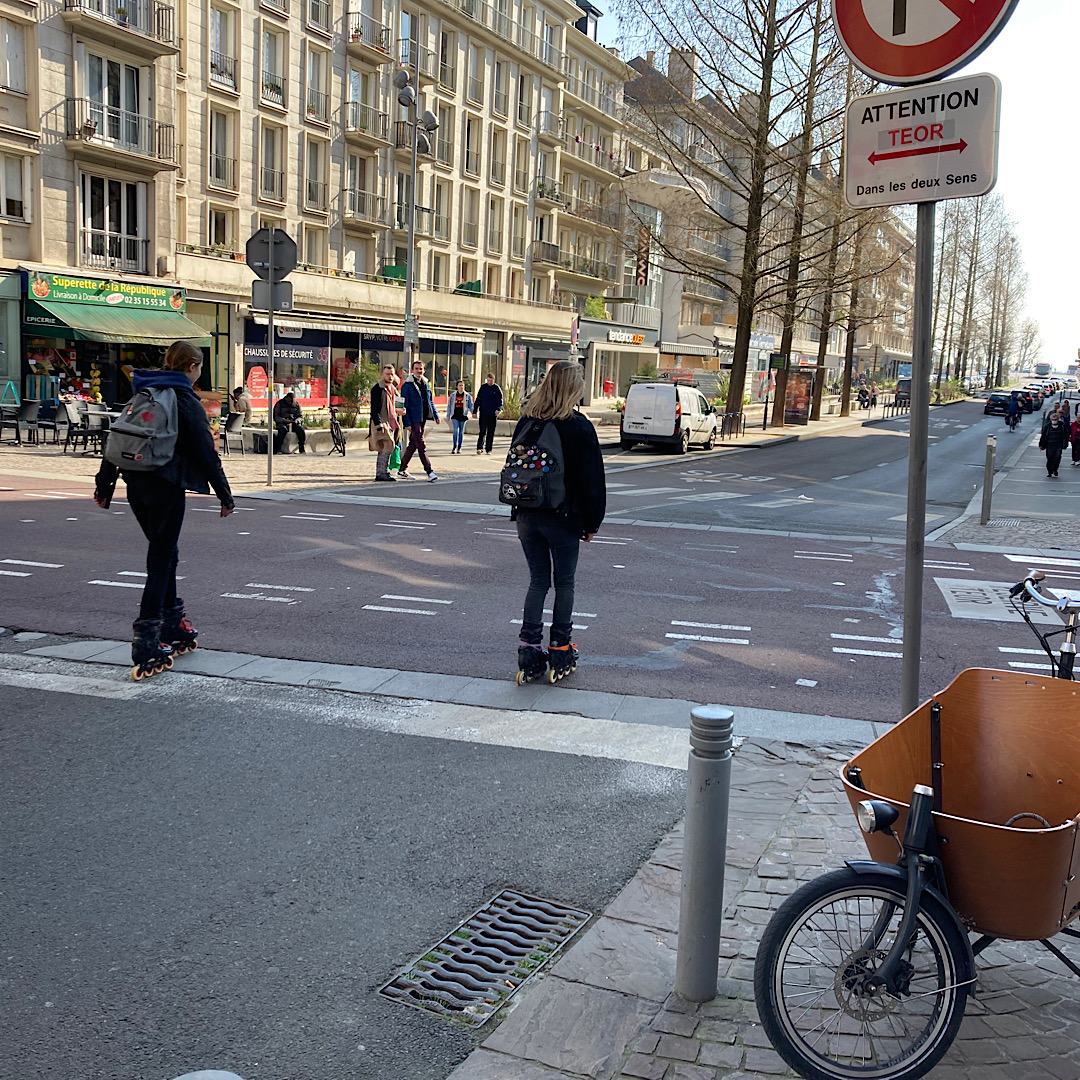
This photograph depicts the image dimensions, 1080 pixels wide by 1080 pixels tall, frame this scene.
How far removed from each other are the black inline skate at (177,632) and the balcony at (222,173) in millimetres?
30122

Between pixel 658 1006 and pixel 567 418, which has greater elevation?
pixel 567 418

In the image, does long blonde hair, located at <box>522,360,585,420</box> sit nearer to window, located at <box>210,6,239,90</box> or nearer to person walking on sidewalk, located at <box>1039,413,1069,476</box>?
person walking on sidewalk, located at <box>1039,413,1069,476</box>

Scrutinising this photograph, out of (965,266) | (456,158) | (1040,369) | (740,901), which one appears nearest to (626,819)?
(740,901)

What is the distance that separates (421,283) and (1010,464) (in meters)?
24.7

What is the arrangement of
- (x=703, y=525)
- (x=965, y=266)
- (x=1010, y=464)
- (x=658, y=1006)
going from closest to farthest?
(x=658, y=1006) < (x=703, y=525) < (x=1010, y=464) < (x=965, y=266)

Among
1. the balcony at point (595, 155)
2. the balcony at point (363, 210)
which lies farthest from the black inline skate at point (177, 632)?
the balcony at point (595, 155)

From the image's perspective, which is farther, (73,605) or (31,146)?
(31,146)

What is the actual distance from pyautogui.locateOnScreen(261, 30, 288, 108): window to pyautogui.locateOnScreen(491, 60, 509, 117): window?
15.9 m

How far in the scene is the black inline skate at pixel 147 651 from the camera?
6.31 m

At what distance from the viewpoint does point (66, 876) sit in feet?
12.7

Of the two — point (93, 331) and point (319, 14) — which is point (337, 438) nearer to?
point (93, 331)

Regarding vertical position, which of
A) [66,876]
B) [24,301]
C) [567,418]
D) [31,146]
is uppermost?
[31,146]

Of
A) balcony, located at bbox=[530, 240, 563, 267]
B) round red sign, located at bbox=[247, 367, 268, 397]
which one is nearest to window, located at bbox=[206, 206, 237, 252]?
round red sign, located at bbox=[247, 367, 268, 397]

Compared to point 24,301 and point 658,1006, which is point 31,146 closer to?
point 24,301
